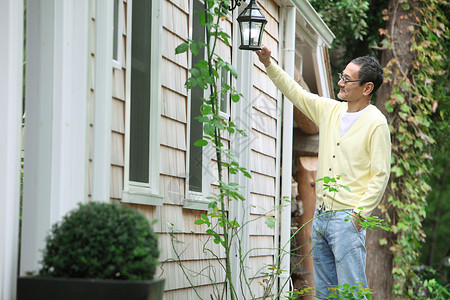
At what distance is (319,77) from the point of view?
9055mm

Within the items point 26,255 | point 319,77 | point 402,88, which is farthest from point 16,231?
point 402,88

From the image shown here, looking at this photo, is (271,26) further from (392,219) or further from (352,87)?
(392,219)

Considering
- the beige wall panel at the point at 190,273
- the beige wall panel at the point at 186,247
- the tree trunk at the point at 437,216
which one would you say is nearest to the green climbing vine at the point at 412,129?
the beige wall panel at the point at 190,273

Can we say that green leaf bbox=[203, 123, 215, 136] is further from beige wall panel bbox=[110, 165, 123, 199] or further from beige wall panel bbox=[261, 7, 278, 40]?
beige wall panel bbox=[261, 7, 278, 40]

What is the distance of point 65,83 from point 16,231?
0.71m

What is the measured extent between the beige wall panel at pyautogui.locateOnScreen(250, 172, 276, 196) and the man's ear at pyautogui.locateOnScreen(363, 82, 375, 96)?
1818mm

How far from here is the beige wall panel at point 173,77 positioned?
4.66 metres

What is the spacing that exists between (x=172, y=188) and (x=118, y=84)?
38.5 inches

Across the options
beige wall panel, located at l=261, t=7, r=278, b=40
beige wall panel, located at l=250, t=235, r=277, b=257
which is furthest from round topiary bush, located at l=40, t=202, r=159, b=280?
beige wall panel, located at l=261, t=7, r=278, b=40

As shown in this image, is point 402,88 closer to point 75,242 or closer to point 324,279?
point 324,279

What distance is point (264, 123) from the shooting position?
22.5 feet

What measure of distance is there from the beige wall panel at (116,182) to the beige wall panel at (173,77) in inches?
31.4

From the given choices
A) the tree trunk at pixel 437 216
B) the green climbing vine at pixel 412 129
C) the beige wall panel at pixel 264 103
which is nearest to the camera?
the beige wall panel at pixel 264 103

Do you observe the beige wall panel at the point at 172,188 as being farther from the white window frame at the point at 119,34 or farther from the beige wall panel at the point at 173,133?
the white window frame at the point at 119,34
